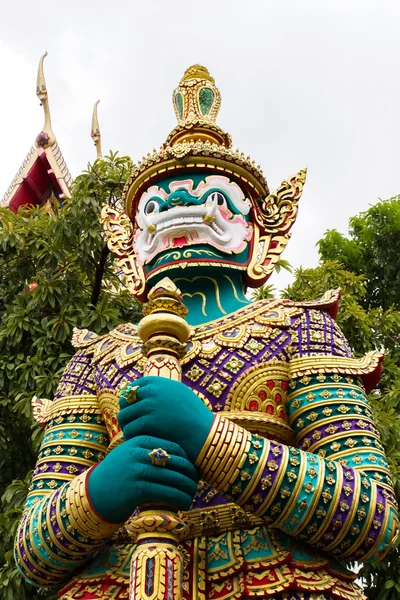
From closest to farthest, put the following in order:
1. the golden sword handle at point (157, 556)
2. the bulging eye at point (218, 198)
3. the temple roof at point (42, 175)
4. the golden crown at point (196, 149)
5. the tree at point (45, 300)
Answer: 1. the golden sword handle at point (157, 556)
2. the bulging eye at point (218, 198)
3. the golden crown at point (196, 149)
4. the tree at point (45, 300)
5. the temple roof at point (42, 175)

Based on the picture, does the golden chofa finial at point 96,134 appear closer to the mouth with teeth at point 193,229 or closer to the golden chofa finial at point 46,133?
the golden chofa finial at point 46,133

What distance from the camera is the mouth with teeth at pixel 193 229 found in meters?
3.77

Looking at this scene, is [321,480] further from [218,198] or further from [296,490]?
[218,198]

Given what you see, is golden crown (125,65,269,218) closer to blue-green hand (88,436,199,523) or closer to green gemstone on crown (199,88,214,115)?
green gemstone on crown (199,88,214,115)

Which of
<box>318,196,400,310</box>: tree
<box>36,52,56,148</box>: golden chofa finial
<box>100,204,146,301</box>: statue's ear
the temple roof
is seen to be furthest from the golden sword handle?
<box>36,52,56,148</box>: golden chofa finial

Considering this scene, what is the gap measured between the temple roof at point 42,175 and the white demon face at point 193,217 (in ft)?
28.9

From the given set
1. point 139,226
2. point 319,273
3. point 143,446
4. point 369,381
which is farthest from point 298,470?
point 319,273

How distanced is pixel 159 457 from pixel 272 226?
1950 millimetres

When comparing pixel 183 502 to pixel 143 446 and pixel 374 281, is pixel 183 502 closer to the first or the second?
pixel 143 446

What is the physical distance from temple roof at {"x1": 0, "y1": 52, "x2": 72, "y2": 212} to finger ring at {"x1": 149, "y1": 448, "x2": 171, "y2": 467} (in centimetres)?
1032

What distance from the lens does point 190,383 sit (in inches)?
129

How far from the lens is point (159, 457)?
8.61ft

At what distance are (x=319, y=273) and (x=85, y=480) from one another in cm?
516

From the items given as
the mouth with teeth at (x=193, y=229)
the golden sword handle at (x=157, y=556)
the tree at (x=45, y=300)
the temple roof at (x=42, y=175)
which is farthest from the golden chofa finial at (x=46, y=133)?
the golden sword handle at (x=157, y=556)
